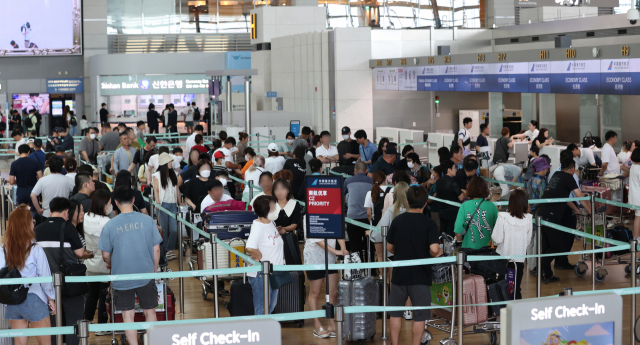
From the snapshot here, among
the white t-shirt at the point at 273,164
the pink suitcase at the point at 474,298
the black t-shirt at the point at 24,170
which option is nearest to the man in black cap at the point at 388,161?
the white t-shirt at the point at 273,164

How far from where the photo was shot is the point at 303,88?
2302cm

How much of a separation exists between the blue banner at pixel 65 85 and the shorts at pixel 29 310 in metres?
31.2

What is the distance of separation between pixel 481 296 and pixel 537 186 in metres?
3.31

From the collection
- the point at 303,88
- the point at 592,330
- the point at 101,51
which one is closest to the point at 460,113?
the point at 303,88

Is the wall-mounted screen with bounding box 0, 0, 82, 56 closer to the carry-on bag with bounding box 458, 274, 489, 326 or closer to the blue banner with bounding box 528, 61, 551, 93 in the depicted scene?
the blue banner with bounding box 528, 61, 551, 93

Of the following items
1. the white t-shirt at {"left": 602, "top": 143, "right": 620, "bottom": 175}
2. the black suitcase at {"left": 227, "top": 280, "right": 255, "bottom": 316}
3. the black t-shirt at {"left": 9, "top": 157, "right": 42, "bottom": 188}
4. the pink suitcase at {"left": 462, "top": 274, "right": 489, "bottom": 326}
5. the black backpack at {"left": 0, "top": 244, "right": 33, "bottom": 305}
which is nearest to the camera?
the black backpack at {"left": 0, "top": 244, "right": 33, "bottom": 305}

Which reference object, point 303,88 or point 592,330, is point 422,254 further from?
point 303,88

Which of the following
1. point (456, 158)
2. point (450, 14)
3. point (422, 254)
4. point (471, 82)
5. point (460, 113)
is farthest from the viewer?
point (450, 14)

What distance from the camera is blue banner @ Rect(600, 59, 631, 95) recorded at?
454 inches

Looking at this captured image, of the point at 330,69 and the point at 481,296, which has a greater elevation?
the point at 330,69

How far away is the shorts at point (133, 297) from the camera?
5758mm

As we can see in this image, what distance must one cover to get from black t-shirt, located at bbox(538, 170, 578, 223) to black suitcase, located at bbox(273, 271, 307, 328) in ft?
11.0

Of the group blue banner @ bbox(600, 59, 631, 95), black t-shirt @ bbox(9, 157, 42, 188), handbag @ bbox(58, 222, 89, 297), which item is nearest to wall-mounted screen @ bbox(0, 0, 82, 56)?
black t-shirt @ bbox(9, 157, 42, 188)

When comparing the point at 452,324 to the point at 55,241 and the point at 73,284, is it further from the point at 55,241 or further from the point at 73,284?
the point at 55,241
